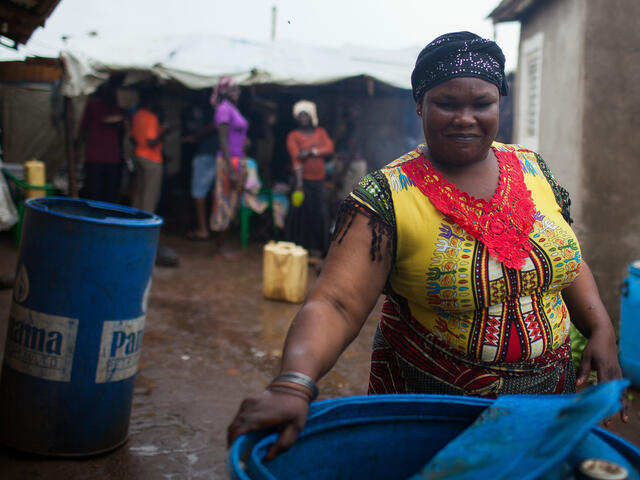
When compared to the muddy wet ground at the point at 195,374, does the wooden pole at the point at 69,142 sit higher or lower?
higher

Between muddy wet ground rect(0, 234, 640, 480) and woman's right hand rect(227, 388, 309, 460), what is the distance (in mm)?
2202

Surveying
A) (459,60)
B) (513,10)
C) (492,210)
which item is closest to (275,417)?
(492,210)

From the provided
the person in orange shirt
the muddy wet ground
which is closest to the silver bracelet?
the muddy wet ground

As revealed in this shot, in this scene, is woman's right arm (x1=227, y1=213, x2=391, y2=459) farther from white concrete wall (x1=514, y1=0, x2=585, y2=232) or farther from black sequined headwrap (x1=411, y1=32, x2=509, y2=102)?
white concrete wall (x1=514, y1=0, x2=585, y2=232)

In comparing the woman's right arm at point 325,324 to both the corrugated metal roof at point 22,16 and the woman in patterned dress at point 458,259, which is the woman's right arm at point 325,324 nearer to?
the woman in patterned dress at point 458,259

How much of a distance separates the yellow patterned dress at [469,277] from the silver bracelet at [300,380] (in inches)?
16.5

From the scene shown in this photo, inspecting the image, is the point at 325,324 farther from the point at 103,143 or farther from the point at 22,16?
the point at 103,143

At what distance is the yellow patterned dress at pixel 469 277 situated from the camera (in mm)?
1577

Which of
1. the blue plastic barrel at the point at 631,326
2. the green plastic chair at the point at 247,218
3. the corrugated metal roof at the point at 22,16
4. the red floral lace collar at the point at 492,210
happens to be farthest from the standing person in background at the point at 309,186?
the red floral lace collar at the point at 492,210

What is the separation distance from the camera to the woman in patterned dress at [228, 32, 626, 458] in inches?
61.8

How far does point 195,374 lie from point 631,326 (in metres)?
3.12

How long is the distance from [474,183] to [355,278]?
45 centimetres

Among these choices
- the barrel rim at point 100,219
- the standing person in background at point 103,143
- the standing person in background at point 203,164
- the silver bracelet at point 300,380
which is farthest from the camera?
the standing person in background at point 203,164

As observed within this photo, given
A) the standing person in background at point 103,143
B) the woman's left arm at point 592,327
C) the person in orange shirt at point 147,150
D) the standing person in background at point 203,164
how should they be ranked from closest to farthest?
the woman's left arm at point 592,327, the person in orange shirt at point 147,150, the standing person in background at point 103,143, the standing person in background at point 203,164
